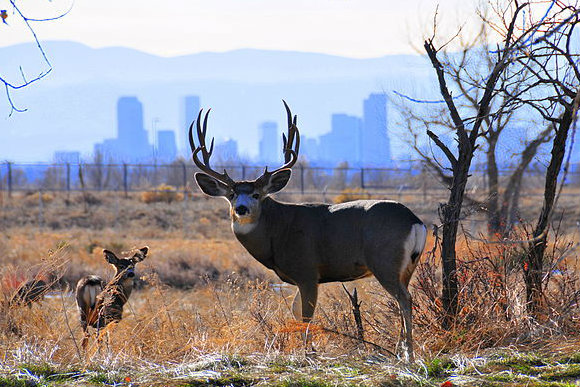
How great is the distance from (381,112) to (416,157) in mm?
1445

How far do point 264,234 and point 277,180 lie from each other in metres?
0.72

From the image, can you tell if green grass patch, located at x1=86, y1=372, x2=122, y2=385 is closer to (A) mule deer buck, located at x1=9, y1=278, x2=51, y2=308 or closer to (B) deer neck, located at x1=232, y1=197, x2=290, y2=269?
(A) mule deer buck, located at x1=9, y1=278, x2=51, y2=308

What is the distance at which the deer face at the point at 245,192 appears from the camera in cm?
894

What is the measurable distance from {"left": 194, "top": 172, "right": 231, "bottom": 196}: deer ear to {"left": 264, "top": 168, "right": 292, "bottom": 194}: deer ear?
442 mm

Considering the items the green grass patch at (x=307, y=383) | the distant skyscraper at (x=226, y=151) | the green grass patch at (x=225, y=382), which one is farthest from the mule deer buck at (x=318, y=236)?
the distant skyscraper at (x=226, y=151)

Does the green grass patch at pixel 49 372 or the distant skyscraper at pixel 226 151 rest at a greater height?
the distant skyscraper at pixel 226 151

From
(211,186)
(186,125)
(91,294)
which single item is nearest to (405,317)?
(211,186)

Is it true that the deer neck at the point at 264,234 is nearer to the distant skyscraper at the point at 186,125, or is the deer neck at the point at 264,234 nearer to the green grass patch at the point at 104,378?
the distant skyscraper at the point at 186,125

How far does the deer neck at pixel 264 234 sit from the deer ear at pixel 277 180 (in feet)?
1.32

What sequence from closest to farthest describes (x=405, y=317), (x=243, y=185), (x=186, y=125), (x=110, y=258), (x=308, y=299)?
(x=405, y=317), (x=308, y=299), (x=243, y=185), (x=110, y=258), (x=186, y=125)

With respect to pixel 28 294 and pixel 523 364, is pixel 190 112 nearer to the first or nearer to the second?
pixel 28 294

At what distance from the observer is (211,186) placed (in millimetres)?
9461

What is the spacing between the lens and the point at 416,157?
19.0 metres

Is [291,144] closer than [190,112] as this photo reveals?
Yes
